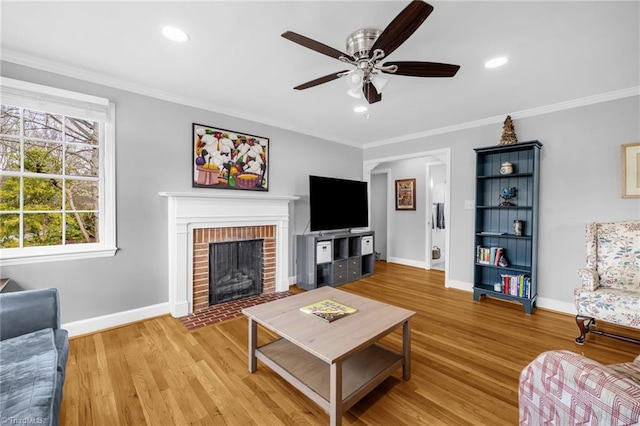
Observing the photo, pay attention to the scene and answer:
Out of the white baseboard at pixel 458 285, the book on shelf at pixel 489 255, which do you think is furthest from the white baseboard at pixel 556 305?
the white baseboard at pixel 458 285

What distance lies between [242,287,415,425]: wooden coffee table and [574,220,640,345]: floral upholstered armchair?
178 centimetres

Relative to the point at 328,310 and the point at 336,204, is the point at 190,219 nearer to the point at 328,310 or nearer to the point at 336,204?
the point at 328,310

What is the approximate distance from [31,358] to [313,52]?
248cm

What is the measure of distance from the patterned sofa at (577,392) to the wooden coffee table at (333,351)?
0.73 m

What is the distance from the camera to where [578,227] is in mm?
3066

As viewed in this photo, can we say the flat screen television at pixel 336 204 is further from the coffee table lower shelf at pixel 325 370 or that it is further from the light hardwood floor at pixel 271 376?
the coffee table lower shelf at pixel 325 370

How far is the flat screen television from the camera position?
396 cm

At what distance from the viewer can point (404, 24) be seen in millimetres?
1395

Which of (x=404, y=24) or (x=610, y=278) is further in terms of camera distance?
(x=610, y=278)

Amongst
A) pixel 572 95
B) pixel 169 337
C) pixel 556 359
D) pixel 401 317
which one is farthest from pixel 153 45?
pixel 572 95

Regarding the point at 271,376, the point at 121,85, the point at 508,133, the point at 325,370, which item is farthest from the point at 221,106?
the point at 508,133

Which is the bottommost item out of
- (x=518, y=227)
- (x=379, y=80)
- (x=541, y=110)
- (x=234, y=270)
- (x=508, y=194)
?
(x=234, y=270)

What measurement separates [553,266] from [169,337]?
4.18 meters

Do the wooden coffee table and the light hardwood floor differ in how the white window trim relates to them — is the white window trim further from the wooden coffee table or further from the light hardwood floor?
the wooden coffee table
